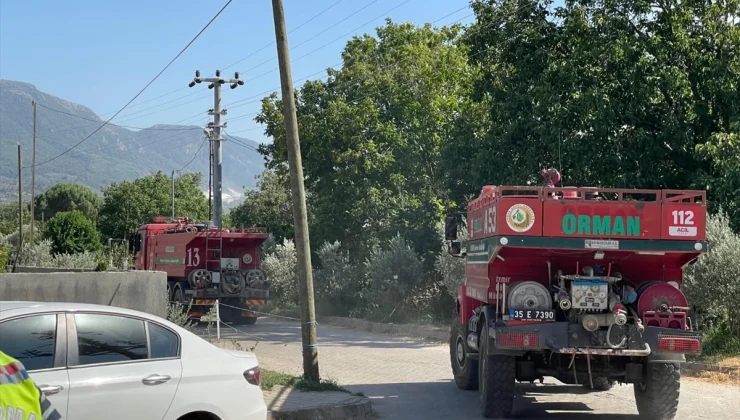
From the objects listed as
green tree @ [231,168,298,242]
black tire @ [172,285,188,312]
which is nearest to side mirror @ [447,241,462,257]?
black tire @ [172,285,188,312]

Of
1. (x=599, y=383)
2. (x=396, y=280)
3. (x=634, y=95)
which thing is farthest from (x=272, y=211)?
(x=599, y=383)

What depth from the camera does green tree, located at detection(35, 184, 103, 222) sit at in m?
88.7

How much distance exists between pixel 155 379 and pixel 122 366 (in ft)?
0.83

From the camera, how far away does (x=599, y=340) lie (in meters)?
9.95

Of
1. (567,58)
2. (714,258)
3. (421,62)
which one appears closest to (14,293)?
(714,258)

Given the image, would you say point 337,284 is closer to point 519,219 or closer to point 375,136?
point 375,136

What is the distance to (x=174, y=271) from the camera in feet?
86.9

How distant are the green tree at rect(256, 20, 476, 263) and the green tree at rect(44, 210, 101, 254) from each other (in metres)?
15.6

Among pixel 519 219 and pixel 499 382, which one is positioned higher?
pixel 519 219

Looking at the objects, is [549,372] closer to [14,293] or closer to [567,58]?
[14,293]

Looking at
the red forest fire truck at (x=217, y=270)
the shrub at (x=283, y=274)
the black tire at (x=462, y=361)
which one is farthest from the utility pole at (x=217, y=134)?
the black tire at (x=462, y=361)

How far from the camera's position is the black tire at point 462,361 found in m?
12.7

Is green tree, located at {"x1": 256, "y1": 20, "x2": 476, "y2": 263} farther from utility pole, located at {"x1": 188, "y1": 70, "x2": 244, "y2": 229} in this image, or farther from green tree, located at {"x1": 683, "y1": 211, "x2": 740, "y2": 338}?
green tree, located at {"x1": 683, "y1": 211, "x2": 740, "y2": 338}

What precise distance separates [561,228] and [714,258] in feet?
21.9
